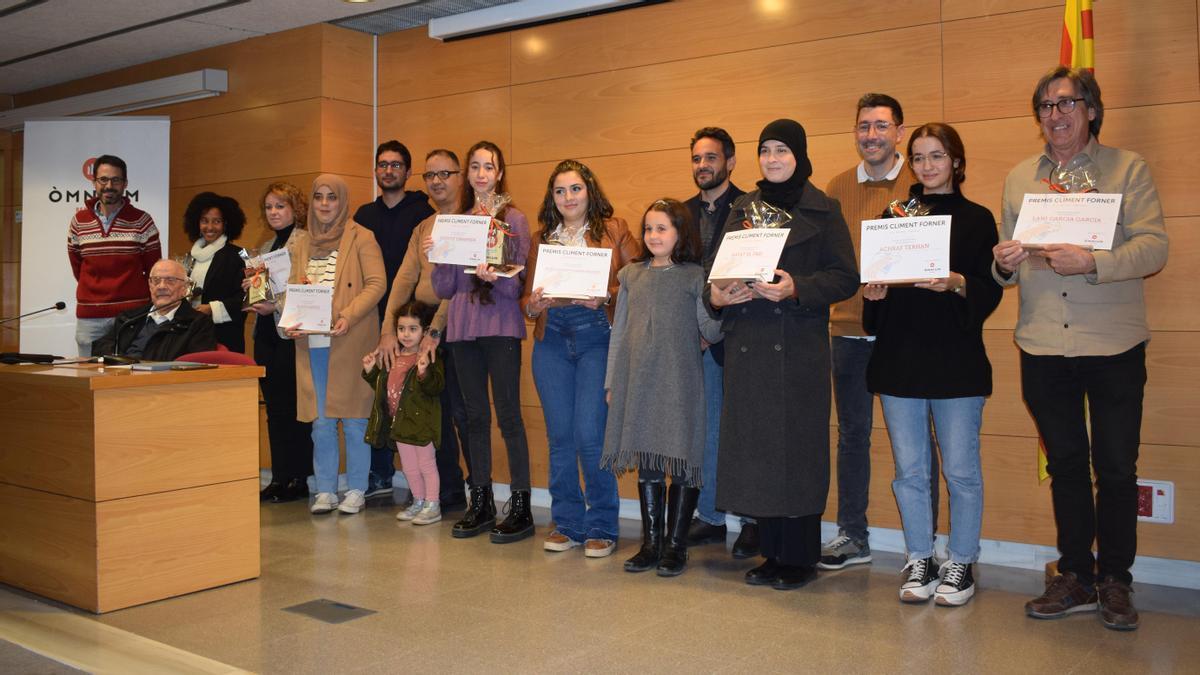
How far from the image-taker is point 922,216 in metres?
3.25

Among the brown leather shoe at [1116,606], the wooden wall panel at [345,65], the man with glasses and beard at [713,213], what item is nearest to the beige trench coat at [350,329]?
the wooden wall panel at [345,65]

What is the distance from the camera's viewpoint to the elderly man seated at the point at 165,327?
4.63 meters

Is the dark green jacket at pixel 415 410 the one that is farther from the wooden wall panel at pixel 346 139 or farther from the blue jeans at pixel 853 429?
the blue jeans at pixel 853 429

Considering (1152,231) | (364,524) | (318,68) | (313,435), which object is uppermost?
(318,68)

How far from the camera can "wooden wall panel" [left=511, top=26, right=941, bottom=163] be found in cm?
432

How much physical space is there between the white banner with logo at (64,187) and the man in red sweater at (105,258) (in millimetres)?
680

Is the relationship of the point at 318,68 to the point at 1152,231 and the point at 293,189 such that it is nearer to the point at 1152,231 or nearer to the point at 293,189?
the point at 293,189

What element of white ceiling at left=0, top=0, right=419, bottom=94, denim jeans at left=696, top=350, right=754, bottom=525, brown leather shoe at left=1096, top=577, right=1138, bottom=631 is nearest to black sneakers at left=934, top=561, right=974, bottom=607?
brown leather shoe at left=1096, top=577, right=1138, bottom=631

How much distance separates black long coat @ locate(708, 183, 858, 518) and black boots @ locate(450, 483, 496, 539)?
1491 millimetres

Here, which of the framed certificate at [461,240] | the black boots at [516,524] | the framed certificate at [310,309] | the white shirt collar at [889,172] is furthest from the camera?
the framed certificate at [310,309]

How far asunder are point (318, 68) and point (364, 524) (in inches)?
115

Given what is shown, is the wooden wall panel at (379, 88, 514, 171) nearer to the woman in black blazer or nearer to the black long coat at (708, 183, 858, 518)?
the woman in black blazer

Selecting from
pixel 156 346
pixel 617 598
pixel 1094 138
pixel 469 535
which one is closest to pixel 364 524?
pixel 469 535

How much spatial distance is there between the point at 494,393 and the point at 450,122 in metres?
2.14
